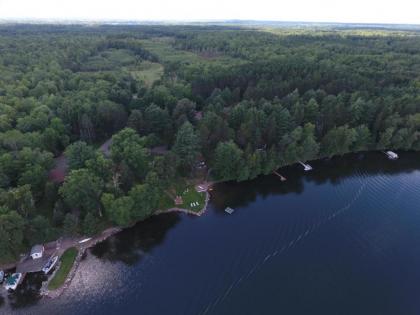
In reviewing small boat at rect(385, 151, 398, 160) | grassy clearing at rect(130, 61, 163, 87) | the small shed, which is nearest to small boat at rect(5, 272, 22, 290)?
the small shed

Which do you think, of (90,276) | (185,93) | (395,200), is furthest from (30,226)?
(395,200)

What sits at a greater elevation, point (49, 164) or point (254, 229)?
point (49, 164)

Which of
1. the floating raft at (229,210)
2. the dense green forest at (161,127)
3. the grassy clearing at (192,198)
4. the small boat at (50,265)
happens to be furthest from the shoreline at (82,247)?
the floating raft at (229,210)

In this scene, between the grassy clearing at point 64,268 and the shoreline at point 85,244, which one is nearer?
the shoreline at point 85,244

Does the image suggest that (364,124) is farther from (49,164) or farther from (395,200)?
(49,164)

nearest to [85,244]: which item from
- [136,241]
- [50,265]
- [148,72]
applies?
[50,265]

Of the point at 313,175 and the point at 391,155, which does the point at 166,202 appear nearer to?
the point at 313,175

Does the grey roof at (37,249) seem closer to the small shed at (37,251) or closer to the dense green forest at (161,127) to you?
the small shed at (37,251)
